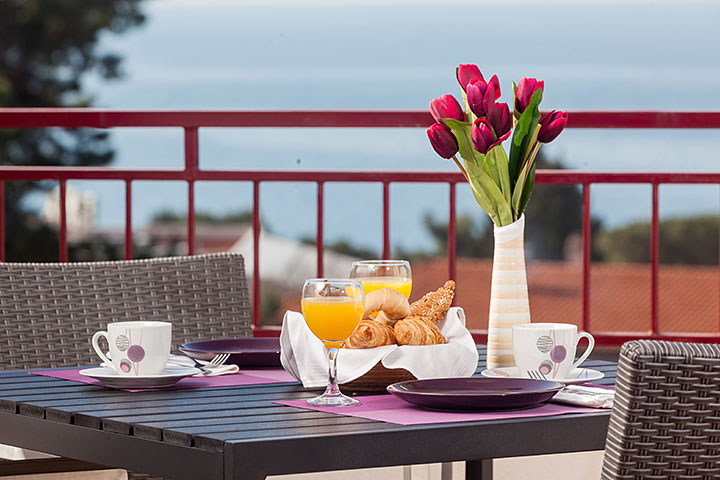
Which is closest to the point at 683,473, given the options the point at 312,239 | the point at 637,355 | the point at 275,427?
the point at 637,355

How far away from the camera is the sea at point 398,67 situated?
32250mm

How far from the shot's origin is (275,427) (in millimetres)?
1114

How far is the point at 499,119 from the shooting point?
4.69 feet

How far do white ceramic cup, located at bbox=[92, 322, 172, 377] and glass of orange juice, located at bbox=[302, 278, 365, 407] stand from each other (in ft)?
0.81

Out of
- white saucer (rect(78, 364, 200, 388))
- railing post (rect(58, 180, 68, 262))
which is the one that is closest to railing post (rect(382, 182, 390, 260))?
railing post (rect(58, 180, 68, 262))

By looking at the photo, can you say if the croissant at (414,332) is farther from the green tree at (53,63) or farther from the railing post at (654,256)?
the green tree at (53,63)

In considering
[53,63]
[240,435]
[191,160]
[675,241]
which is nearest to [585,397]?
[240,435]

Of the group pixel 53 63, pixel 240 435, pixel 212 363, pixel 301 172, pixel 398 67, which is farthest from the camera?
pixel 398 67

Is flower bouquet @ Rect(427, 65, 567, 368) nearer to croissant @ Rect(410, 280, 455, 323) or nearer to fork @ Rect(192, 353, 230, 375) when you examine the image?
croissant @ Rect(410, 280, 455, 323)

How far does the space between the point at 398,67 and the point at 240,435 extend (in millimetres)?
33026

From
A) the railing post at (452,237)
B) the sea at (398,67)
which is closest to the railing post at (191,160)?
the railing post at (452,237)

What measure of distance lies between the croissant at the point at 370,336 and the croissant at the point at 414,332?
15 mm

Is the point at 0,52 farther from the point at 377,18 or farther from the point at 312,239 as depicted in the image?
the point at 377,18

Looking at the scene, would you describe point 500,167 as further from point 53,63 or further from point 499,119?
point 53,63
